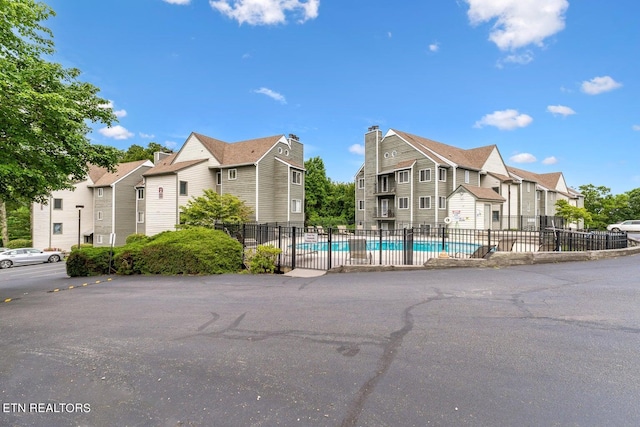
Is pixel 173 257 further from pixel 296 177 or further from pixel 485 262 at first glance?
pixel 296 177

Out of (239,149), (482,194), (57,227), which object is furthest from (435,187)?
(57,227)

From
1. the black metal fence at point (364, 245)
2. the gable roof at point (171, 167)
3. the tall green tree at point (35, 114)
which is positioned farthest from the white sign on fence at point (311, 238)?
the gable roof at point (171, 167)

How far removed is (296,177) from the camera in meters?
30.9

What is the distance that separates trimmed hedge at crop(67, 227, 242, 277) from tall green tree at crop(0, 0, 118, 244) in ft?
12.6

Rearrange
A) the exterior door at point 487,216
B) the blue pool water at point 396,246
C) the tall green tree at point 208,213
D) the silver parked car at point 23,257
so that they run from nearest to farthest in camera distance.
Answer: the blue pool water at point 396,246 < the tall green tree at point 208,213 < the silver parked car at point 23,257 < the exterior door at point 487,216

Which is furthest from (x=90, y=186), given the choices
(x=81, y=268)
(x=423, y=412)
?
(x=423, y=412)

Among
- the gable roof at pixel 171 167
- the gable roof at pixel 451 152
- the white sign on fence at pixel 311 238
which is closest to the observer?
the white sign on fence at pixel 311 238

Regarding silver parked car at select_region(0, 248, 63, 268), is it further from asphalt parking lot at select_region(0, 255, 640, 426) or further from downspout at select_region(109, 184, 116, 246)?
asphalt parking lot at select_region(0, 255, 640, 426)

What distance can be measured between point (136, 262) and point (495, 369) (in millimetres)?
13285

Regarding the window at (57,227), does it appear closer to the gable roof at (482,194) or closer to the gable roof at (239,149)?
the gable roof at (239,149)

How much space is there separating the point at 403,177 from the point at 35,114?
93.6 ft

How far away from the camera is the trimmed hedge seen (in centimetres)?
1212

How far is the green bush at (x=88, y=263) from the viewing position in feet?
43.8

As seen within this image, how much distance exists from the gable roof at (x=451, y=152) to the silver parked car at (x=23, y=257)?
36971 mm
